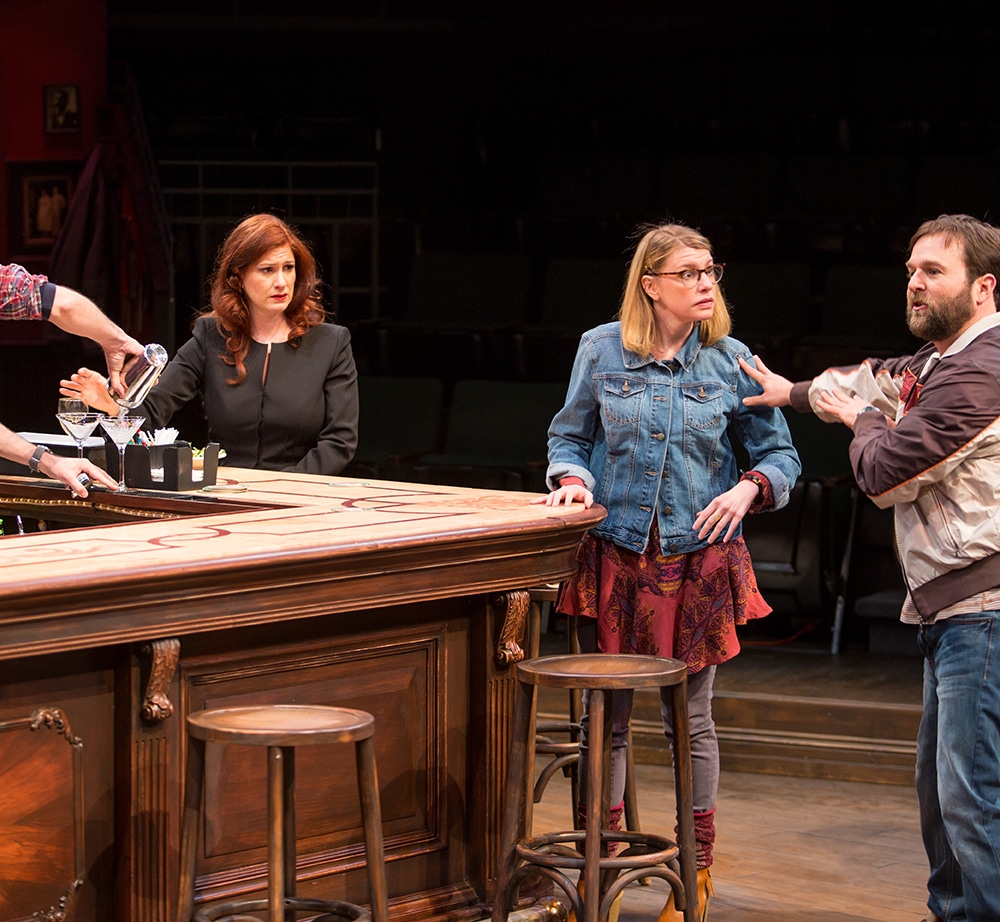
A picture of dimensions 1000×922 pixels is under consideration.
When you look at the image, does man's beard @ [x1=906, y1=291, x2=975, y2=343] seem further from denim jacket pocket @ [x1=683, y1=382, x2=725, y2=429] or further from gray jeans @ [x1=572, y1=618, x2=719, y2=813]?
gray jeans @ [x1=572, y1=618, x2=719, y2=813]

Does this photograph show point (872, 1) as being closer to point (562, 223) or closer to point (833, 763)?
point (562, 223)

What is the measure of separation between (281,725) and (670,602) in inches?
42.8

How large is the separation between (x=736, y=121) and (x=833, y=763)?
3.58 meters

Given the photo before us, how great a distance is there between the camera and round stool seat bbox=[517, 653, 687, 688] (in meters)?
2.84

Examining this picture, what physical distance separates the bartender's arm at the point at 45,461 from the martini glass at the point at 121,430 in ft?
0.62

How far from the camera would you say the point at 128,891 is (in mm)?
2693

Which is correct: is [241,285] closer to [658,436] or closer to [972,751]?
[658,436]

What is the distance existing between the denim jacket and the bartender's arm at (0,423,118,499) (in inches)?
38.1

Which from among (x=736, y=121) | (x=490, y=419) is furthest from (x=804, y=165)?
(x=490, y=419)

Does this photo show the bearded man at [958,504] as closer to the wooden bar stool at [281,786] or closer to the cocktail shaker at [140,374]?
the wooden bar stool at [281,786]

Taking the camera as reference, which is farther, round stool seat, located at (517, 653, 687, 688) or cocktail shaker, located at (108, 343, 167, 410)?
cocktail shaker, located at (108, 343, 167, 410)

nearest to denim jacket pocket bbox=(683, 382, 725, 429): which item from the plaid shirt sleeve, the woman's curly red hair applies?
the woman's curly red hair

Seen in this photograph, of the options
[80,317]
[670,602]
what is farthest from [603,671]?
[80,317]

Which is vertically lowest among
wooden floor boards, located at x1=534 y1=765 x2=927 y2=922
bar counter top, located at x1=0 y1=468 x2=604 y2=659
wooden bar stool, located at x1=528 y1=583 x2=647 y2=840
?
wooden floor boards, located at x1=534 y1=765 x2=927 y2=922
